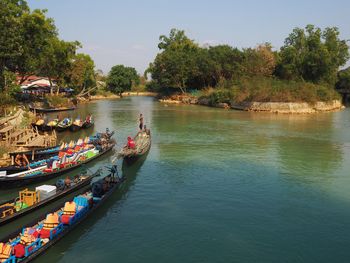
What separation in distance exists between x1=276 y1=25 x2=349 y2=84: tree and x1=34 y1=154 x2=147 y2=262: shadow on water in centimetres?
5933

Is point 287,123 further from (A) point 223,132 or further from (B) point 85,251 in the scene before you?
(B) point 85,251

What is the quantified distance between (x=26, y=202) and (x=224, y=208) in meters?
9.18

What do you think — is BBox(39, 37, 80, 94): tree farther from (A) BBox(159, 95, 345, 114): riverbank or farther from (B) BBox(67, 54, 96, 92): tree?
(A) BBox(159, 95, 345, 114): riverbank

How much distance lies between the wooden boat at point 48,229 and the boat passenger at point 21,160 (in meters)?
6.88

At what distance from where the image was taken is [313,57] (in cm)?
7250

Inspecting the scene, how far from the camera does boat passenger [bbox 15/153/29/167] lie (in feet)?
72.5

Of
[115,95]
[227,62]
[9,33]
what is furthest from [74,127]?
[115,95]

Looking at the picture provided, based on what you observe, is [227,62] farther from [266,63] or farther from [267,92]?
[267,92]

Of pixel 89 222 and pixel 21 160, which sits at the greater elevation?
pixel 21 160

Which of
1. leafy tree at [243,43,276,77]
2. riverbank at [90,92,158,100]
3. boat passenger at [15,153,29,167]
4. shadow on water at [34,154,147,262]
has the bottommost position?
shadow on water at [34,154,147,262]

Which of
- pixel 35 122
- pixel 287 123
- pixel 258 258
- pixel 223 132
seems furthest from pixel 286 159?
pixel 35 122

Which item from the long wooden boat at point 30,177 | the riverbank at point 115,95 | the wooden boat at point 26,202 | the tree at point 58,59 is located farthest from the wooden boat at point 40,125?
the riverbank at point 115,95

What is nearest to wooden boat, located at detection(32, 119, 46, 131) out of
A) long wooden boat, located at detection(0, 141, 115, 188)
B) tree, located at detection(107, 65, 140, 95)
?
long wooden boat, located at detection(0, 141, 115, 188)

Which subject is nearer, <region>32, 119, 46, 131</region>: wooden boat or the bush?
<region>32, 119, 46, 131</region>: wooden boat
